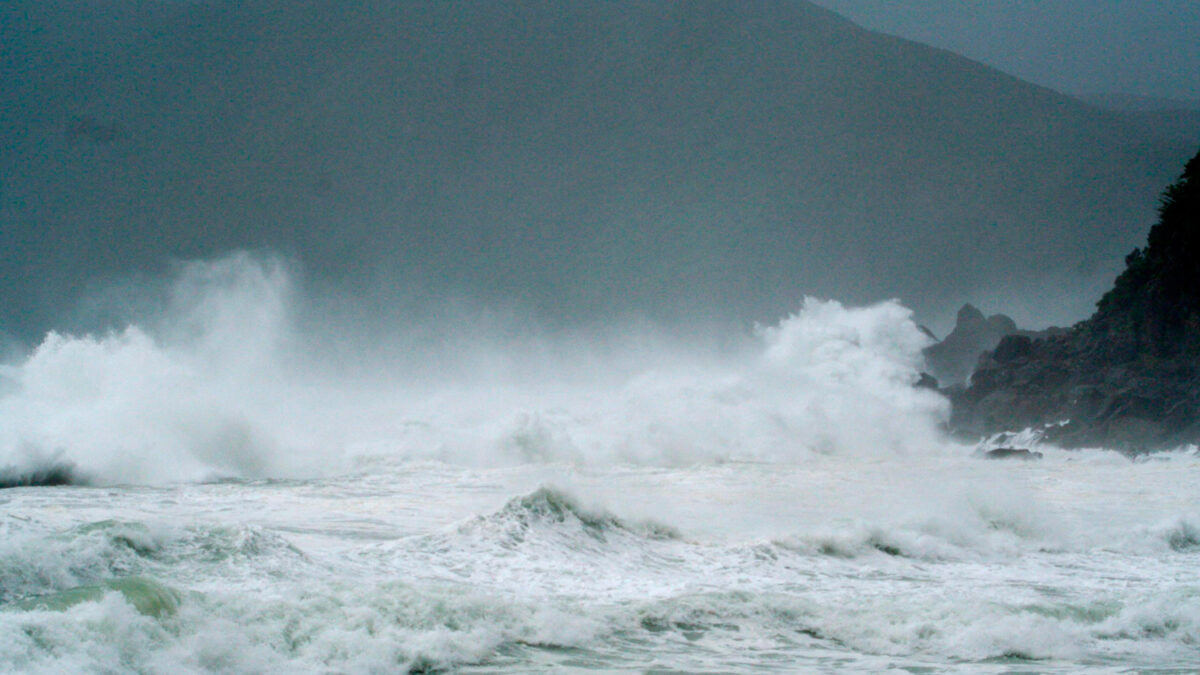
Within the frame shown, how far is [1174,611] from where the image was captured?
9008 millimetres

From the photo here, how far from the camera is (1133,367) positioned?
3641 centimetres

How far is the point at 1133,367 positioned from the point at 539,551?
33.4 metres

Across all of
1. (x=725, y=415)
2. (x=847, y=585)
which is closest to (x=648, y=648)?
(x=847, y=585)

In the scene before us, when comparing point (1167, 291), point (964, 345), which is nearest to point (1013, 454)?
point (1167, 291)

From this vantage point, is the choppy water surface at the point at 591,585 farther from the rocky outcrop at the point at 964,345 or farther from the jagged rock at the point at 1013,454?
the rocky outcrop at the point at 964,345

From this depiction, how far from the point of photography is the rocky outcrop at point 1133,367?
33188mm

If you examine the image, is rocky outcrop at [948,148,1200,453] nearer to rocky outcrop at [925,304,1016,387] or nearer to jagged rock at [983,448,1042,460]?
jagged rock at [983,448,1042,460]

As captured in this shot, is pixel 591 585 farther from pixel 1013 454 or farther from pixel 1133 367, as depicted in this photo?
pixel 1133 367

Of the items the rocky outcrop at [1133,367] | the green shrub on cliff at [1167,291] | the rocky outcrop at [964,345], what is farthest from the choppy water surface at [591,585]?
the rocky outcrop at [964,345]

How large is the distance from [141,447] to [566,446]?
13319mm

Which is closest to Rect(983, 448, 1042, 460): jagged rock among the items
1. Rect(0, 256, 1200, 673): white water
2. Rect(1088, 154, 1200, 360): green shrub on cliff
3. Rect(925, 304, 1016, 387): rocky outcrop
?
Rect(0, 256, 1200, 673): white water

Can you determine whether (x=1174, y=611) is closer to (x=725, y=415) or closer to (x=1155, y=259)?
(x=725, y=415)

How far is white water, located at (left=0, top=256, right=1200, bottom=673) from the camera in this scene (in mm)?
7223

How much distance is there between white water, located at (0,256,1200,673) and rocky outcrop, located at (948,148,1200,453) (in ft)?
11.7
